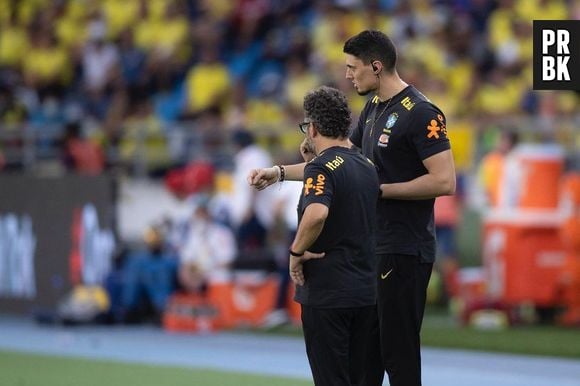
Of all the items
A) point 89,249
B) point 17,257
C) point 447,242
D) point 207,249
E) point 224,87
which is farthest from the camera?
point 224,87

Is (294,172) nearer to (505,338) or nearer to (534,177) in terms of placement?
(505,338)

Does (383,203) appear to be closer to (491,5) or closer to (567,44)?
(567,44)

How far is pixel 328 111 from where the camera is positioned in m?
7.16

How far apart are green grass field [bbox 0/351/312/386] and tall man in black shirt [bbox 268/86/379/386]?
175 inches

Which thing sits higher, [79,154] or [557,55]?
[557,55]

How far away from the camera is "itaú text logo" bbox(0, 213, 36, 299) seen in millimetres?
17594

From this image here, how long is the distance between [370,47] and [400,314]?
1470 millimetres

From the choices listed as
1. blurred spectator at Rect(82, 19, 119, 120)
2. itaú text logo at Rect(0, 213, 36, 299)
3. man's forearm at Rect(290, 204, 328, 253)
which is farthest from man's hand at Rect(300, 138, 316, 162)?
blurred spectator at Rect(82, 19, 119, 120)

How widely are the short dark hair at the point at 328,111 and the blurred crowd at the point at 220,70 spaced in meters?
8.87

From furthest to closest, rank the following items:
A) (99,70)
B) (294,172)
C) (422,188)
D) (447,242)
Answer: (99,70) < (447,242) < (294,172) < (422,188)

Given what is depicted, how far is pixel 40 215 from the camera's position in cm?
1764

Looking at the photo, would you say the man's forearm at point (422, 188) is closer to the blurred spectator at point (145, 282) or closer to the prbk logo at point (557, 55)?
the prbk logo at point (557, 55)

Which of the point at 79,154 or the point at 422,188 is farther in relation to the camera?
the point at 79,154

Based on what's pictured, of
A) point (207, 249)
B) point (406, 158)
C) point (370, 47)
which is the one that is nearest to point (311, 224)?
point (406, 158)
